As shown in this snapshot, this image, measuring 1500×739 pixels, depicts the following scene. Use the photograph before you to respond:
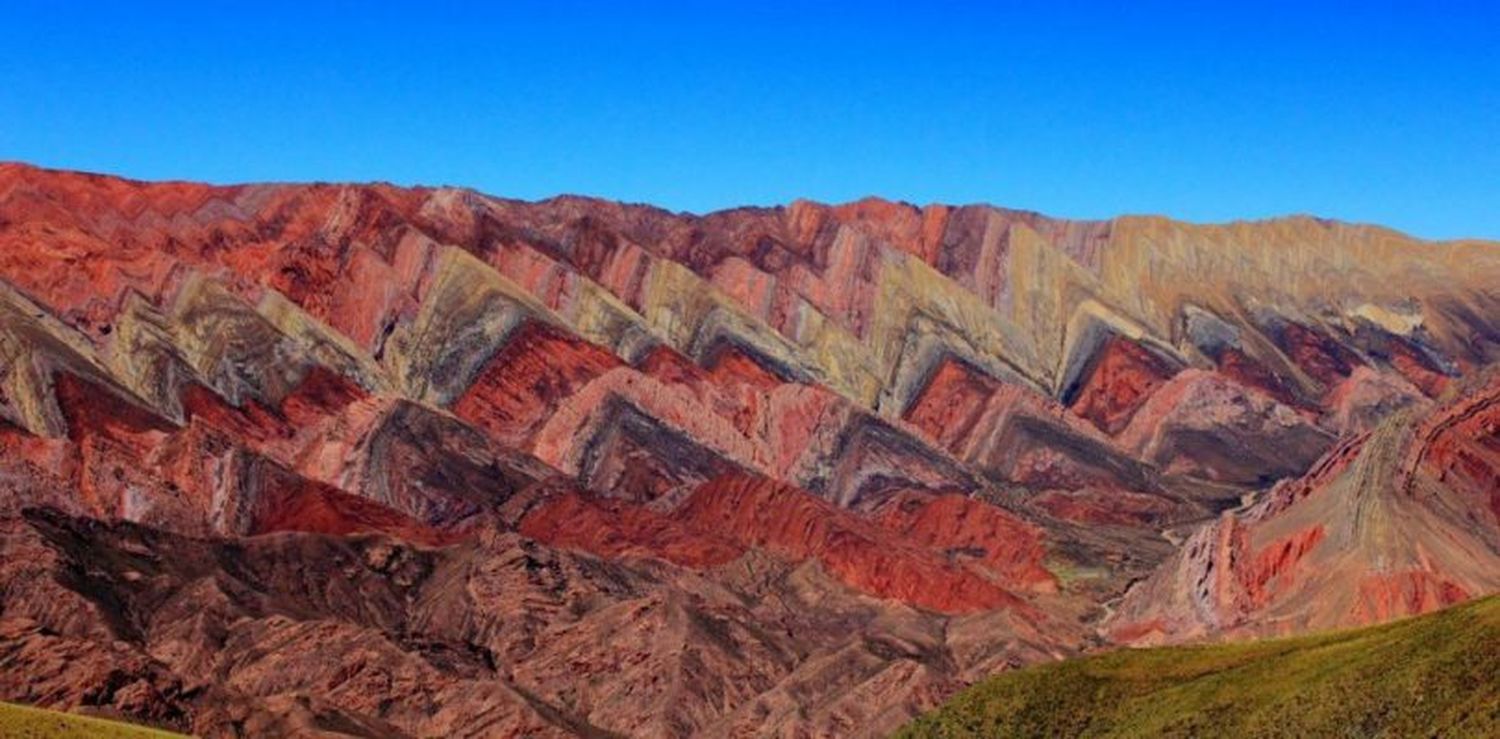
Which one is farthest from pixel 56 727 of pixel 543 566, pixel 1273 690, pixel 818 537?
pixel 818 537

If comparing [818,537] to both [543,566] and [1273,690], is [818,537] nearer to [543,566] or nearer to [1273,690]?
[543,566]

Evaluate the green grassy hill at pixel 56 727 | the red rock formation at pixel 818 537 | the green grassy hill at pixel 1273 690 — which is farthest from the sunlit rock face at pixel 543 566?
the green grassy hill at pixel 1273 690

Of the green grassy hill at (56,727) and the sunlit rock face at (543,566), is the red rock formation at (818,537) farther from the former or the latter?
the green grassy hill at (56,727)

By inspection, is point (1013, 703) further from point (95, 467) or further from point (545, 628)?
point (95, 467)

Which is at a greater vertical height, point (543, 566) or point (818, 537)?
point (818, 537)

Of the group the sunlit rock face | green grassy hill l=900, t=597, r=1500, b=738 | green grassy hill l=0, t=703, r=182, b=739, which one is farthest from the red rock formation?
green grassy hill l=0, t=703, r=182, b=739

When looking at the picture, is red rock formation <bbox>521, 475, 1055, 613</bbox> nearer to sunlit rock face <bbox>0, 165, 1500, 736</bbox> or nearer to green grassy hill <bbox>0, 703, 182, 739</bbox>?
sunlit rock face <bbox>0, 165, 1500, 736</bbox>
